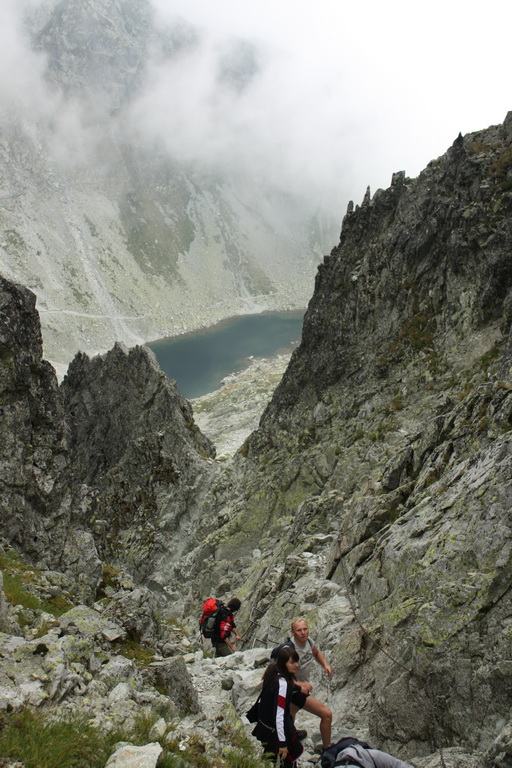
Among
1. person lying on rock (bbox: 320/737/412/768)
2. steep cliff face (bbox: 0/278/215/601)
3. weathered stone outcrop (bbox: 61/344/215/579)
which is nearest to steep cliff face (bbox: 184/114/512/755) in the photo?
person lying on rock (bbox: 320/737/412/768)

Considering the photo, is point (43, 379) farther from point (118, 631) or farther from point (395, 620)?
point (395, 620)

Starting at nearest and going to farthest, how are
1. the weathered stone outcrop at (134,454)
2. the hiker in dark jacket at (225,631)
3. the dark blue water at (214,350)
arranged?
the hiker in dark jacket at (225,631)
the weathered stone outcrop at (134,454)
the dark blue water at (214,350)

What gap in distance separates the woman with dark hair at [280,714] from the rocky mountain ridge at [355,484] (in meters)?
1.60

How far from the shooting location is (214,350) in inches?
6471

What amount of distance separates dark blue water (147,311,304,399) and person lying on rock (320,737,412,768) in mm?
117616

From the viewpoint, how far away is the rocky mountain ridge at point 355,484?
885 centimetres

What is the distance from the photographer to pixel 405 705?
863 cm

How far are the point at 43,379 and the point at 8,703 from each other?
17.2 meters

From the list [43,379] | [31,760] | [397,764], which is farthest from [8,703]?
[43,379]

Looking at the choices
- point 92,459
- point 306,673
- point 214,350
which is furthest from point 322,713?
point 214,350

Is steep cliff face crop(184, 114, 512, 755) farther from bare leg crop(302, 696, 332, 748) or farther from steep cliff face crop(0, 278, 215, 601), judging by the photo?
steep cliff face crop(0, 278, 215, 601)

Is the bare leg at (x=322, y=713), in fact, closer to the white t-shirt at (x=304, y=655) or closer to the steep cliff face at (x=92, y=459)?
the white t-shirt at (x=304, y=655)

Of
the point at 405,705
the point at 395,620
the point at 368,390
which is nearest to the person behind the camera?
the point at 405,705

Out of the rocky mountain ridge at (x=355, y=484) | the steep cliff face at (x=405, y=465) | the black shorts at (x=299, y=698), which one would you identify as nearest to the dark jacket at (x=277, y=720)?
the black shorts at (x=299, y=698)
